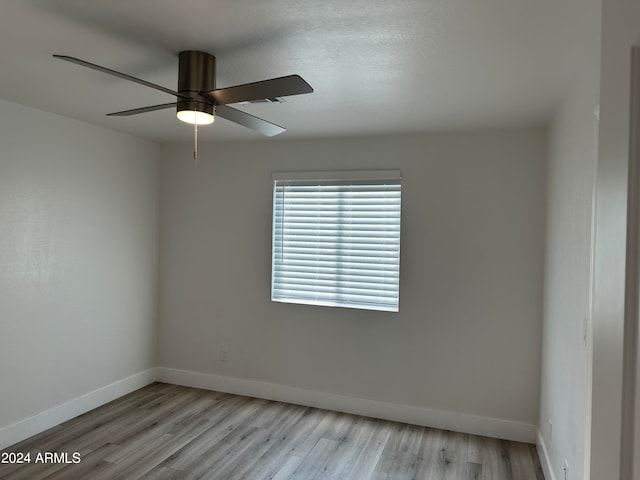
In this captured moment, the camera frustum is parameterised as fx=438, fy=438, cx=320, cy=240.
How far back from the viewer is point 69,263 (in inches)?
143

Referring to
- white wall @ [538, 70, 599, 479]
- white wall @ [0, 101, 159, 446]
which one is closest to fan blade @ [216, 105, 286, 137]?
white wall @ [538, 70, 599, 479]

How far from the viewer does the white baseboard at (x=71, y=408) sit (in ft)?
10.5

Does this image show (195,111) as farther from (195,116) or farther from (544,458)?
(544,458)

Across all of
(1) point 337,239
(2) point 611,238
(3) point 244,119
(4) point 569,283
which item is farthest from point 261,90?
(1) point 337,239

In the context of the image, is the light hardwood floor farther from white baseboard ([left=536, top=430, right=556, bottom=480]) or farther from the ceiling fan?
the ceiling fan

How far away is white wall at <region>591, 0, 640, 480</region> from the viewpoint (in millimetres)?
646

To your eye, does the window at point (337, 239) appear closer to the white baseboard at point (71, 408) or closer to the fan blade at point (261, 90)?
the white baseboard at point (71, 408)

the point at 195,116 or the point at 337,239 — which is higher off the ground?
the point at 195,116

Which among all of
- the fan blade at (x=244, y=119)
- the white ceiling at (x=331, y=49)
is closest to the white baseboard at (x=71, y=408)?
the white ceiling at (x=331, y=49)

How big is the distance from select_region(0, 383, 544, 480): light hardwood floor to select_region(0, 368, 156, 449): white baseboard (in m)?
0.06

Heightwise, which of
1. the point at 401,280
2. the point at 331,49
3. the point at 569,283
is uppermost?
the point at 331,49

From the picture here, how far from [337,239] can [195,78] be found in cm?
220

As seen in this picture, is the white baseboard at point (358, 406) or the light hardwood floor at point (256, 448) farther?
the white baseboard at point (358, 406)

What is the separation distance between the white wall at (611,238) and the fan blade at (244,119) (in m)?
1.71
